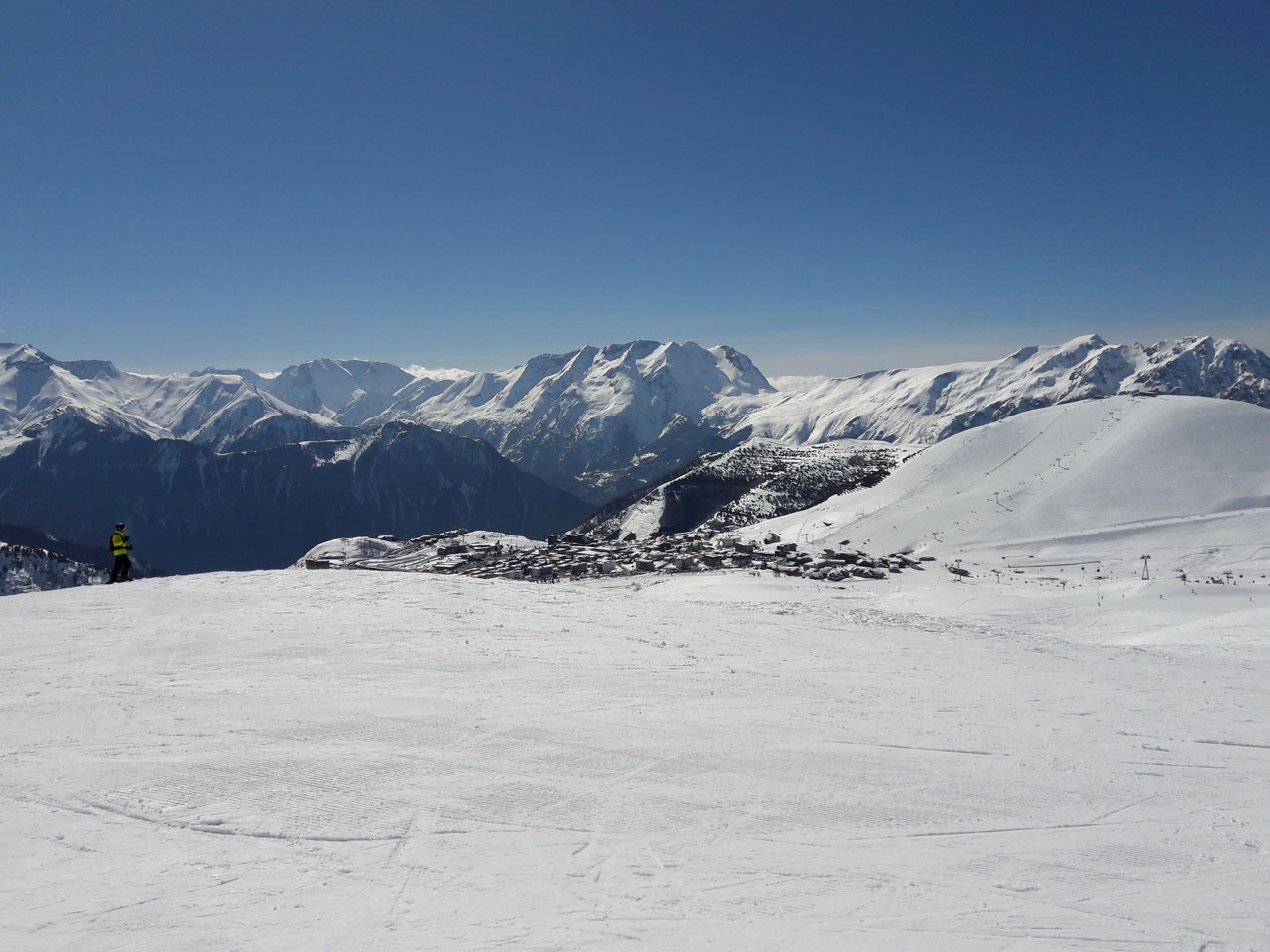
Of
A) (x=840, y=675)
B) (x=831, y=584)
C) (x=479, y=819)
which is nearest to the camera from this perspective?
(x=479, y=819)

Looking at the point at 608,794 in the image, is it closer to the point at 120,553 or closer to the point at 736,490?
the point at 120,553

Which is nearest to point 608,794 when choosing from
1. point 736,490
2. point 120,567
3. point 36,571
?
point 120,567

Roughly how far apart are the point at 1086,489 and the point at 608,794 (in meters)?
36.8

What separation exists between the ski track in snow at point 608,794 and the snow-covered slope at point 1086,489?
61.3 ft

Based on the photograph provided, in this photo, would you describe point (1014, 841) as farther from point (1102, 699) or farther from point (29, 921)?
point (29, 921)

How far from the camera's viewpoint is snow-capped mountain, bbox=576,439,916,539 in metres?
95.7

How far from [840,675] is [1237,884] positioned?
6541 mm

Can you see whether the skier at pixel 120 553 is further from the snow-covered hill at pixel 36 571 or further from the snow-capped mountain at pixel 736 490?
the snow-covered hill at pixel 36 571

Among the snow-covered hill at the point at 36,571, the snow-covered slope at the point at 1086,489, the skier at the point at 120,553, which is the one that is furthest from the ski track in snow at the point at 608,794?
the snow-covered hill at the point at 36,571

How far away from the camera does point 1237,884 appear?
5902 mm

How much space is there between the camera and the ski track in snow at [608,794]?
5.18 meters

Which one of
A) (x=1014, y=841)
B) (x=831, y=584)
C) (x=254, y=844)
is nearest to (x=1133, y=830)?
(x=1014, y=841)

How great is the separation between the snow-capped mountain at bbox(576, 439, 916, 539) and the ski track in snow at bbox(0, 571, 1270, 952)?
237 ft

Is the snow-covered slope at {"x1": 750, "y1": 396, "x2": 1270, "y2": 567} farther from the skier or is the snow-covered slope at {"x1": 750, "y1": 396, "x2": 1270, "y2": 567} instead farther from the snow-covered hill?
the snow-covered hill
